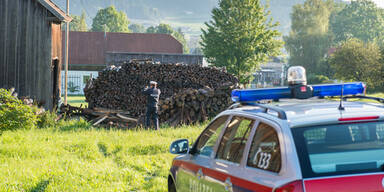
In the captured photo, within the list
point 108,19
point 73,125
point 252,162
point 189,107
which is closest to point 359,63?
point 189,107

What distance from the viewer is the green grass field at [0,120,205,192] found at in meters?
8.62

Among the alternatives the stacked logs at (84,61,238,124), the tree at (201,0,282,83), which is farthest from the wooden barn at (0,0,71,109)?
the tree at (201,0,282,83)

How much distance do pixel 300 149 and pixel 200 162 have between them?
1.78m

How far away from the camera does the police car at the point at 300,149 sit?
11.5 feet

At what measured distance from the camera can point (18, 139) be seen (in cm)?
1328

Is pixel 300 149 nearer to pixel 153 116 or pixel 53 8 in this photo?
pixel 153 116

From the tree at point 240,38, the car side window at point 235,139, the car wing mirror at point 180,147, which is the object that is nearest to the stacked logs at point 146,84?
the car wing mirror at point 180,147

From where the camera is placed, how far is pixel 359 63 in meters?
59.4

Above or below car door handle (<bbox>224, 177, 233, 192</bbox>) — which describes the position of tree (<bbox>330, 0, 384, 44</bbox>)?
above

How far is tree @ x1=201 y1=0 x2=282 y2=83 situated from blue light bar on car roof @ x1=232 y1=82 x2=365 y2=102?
137ft

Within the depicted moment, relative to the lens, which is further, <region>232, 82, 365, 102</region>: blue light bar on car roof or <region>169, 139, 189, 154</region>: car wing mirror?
<region>169, 139, 189, 154</region>: car wing mirror

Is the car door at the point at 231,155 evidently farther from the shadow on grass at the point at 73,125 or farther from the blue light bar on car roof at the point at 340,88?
the shadow on grass at the point at 73,125

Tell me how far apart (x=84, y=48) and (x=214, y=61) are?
21.4m

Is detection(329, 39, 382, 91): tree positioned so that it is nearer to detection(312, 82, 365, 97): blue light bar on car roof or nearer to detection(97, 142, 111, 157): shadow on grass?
detection(97, 142, 111, 157): shadow on grass
